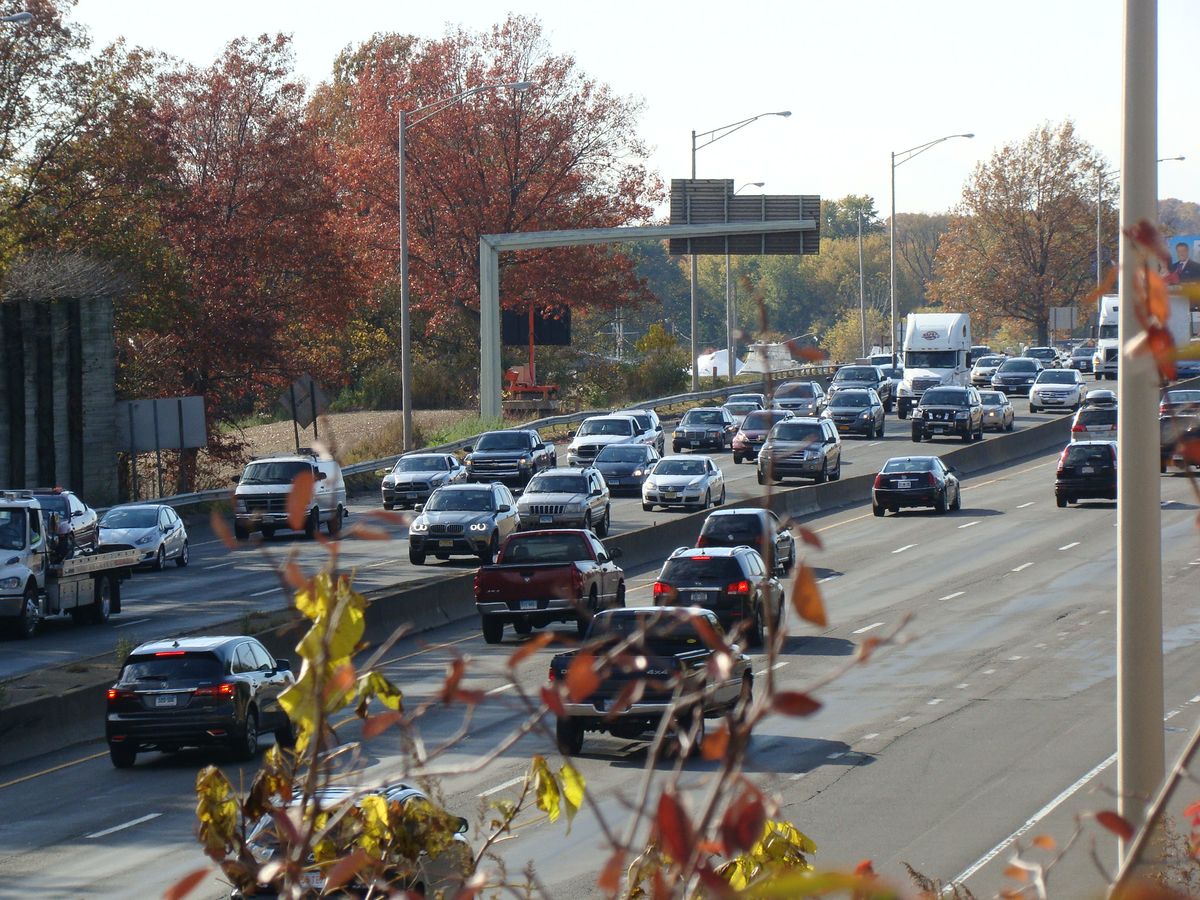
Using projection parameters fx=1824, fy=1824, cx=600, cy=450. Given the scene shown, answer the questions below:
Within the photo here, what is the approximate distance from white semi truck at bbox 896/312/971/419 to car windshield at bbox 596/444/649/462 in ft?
72.5

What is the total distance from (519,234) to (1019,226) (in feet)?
209

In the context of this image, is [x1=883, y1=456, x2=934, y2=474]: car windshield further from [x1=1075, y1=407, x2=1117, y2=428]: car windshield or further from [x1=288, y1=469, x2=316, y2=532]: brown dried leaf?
[x1=288, y1=469, x2=316, y2=532]: brown dried leaf

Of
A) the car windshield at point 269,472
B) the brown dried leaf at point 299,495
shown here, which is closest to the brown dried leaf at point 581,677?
the brown dried leaf at point 299,495

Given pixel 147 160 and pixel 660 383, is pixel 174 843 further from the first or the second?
pixel 660 383

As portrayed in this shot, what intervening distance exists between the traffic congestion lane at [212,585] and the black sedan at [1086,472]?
762 cm

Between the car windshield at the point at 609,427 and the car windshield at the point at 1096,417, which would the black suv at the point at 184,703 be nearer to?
the car windshield at the point at 609,427

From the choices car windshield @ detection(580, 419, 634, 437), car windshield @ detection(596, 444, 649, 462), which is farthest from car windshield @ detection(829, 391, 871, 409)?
car windshield @ detection(596, 444, 649, 462)

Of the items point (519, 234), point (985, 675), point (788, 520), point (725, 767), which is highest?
point (519, 234)

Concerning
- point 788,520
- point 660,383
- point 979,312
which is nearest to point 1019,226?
point 979,312

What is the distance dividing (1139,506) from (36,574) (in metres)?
23.3

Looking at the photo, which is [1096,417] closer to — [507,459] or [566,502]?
[507,459]

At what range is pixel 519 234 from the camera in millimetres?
64375

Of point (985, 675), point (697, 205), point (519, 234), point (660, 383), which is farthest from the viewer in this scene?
point (660, 383)

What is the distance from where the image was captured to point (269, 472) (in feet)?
137
